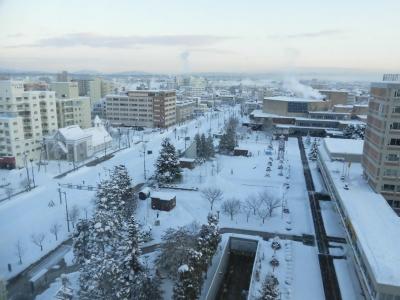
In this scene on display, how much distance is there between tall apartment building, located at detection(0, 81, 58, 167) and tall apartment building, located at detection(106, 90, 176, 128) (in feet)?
59.6

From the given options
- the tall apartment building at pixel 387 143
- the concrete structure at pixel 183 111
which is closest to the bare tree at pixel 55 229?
the tall apartment building at pixel 387 143

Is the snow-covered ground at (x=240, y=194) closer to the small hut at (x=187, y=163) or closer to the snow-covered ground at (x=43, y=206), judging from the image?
the small hut at (x=187, y=163)

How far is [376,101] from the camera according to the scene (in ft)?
63.1

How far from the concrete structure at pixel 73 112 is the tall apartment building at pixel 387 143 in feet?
102

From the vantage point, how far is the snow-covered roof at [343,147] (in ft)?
82.8

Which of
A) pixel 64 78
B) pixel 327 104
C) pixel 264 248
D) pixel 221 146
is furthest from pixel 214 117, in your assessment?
pixel 264 248

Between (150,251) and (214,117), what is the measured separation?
163 ft

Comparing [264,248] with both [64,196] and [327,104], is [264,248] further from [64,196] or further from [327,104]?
[327,104]

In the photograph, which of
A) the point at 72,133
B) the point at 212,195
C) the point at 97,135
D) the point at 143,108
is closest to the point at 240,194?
the point at 212,195

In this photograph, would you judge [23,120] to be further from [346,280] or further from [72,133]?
[346,280]

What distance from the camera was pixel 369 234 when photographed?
1330 centimetres

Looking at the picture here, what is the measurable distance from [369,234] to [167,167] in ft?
46.5

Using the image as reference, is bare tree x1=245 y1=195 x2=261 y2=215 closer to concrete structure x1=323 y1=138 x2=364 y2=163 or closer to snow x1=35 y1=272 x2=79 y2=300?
concrete structure x1=323 y1=138 x2=364 y2=163

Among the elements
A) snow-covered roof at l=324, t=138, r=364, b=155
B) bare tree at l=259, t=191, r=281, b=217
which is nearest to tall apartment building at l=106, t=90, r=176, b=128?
snow-covered roof at l=324, t=138, r=364, b=155
